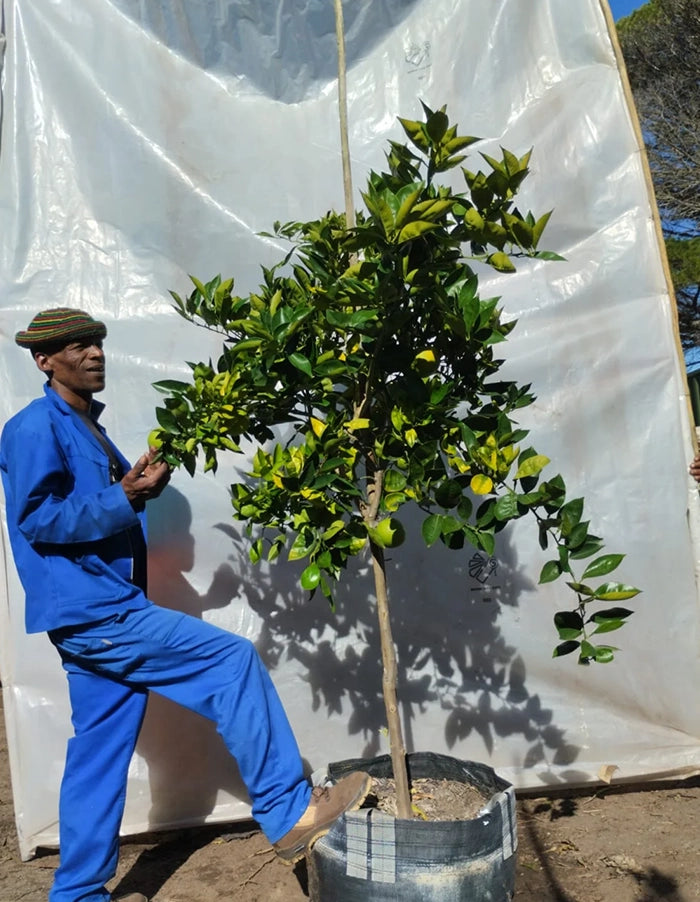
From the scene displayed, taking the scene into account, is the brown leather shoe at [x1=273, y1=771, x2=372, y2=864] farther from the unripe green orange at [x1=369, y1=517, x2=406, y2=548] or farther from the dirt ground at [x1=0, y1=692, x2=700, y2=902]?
the unripe green orange at [x1=369, y1=517, x2=406, y2=548]

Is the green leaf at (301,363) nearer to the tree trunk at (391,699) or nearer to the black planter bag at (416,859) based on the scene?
the tree trunk at (391,699)

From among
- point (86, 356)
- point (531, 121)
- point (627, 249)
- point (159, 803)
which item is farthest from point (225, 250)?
point (159, 803)

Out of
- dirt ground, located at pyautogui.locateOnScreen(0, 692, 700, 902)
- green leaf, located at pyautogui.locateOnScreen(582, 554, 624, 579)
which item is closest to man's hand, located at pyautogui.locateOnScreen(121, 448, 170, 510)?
green leaf, located at pyautogui.locateOnScreen(582, 554, 624, 579)

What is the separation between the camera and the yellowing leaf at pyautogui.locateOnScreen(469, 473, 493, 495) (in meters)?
1.89

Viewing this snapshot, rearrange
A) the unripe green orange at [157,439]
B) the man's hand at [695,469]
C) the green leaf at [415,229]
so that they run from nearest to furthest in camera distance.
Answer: the green leaf at [415,229]
the unripe green orange at [157,439]
the man's hand at [695,469]

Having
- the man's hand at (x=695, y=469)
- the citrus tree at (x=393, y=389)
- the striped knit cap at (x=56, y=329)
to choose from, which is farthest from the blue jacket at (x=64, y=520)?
the man's hand at (x=695, y=469)

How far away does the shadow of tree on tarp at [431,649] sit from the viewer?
10.1ft

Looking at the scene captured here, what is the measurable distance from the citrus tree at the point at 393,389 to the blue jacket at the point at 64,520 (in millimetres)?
288

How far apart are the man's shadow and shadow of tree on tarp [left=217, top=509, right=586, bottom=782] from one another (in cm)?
24

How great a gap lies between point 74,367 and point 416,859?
1517mm

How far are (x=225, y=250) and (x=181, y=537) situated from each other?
0.98 meters

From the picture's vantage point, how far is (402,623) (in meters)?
3.10

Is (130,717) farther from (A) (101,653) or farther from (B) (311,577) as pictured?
(B) (311,577)

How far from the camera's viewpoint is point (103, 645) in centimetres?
235
